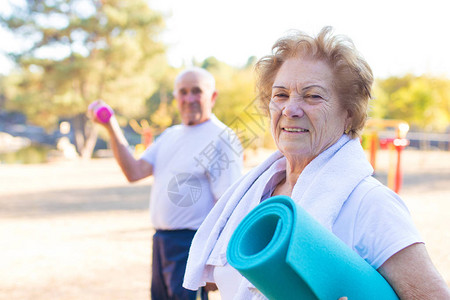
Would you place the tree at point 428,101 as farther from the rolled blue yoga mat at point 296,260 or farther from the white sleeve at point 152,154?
the rolled blue yoga mat at point 296,260

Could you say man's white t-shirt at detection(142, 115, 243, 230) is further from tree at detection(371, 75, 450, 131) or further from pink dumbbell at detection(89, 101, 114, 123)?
tree at detection(371, 75, 450, 131)

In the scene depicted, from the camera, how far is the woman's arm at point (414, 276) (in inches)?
41.3

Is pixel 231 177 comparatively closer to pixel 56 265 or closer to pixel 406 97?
pixel 56 265

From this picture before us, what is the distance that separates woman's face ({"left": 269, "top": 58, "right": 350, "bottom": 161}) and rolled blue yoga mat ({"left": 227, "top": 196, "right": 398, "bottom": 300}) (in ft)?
1.33

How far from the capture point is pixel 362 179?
1227 mm

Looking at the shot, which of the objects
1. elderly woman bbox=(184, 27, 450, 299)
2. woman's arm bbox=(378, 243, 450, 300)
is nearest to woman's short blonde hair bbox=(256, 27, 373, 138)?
elderly woman bbox=(184, 27, 450, 299)

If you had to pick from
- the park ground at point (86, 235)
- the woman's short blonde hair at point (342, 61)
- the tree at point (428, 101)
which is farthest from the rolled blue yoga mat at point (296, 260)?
the tree at point (428, 101)

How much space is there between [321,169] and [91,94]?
23.4m

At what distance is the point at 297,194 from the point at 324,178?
99mm

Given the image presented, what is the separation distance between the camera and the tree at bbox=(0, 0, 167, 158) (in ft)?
72.1

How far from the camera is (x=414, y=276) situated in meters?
1.06

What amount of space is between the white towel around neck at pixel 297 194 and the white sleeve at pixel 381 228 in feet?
0.21

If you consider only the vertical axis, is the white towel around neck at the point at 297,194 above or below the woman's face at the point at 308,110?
below

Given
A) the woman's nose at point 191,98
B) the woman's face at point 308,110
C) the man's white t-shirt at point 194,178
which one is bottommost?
the man's white t-shirt at point 194,178
